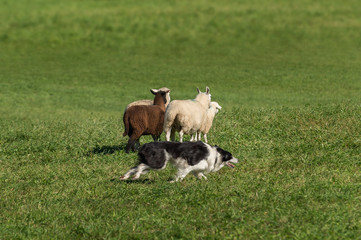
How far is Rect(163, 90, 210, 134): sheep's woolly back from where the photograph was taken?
44.5ft

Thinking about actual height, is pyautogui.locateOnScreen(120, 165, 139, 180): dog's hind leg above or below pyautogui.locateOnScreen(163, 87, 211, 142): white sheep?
below

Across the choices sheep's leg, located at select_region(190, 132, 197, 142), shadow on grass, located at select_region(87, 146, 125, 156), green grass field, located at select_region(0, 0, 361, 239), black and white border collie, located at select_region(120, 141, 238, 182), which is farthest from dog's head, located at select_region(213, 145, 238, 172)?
shadow on grass, located at select_region(87, 146, 125, 156)

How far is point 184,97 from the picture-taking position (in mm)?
28984

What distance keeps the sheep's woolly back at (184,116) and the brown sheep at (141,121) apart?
1.46ft

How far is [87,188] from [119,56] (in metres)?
31.0

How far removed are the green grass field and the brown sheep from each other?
1.99 feet

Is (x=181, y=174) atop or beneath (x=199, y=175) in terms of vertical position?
atop

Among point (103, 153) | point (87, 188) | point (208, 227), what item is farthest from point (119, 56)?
point (208, 227)

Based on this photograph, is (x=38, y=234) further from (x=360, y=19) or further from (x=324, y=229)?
(x=360, y=19)

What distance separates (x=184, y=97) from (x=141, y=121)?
15.0 meters

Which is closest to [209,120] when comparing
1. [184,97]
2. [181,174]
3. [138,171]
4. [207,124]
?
[207,124]

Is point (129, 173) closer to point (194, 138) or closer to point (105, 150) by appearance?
point (105, 150)

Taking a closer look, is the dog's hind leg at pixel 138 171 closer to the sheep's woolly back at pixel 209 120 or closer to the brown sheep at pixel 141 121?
the brown sheep at pixel 141 121

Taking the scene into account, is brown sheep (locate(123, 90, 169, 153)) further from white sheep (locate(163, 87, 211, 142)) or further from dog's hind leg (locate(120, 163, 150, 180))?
dog's hind leg (locate(120, 163, 150, 180))
